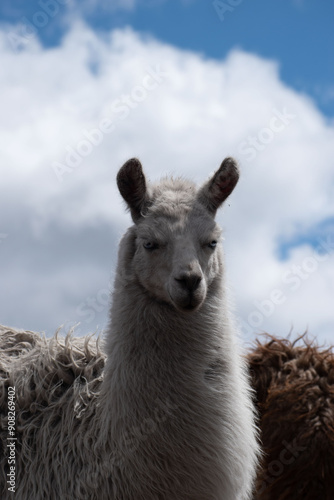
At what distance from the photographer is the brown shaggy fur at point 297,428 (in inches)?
237

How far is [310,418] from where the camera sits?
242 inches

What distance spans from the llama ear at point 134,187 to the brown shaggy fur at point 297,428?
8.62 feet

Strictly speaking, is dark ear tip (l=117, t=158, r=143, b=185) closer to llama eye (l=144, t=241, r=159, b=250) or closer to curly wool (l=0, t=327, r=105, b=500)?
llama eye (l=144, t=241, r=159, b=250)

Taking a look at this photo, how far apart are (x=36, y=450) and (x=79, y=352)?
2.74 ft

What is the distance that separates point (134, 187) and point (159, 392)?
1460 millimetres

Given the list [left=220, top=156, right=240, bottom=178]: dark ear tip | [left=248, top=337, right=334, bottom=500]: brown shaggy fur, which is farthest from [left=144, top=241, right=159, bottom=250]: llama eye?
A: [left=248, top=337, right=334, bottom=500]: brown shaggy fur

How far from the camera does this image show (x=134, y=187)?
4691mm

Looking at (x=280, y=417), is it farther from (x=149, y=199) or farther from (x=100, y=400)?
(x=149, y=199)

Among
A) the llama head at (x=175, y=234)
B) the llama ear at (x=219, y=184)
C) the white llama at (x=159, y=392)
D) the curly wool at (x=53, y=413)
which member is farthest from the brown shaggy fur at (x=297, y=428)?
the llama ear at (x=219, y=184)

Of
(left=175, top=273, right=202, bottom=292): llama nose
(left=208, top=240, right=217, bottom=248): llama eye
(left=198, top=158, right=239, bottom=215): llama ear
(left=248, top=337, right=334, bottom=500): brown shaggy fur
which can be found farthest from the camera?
(left=248, top=337, right=334, bottom=500): brown shaggy fur

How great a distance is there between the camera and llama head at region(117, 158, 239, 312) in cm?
416

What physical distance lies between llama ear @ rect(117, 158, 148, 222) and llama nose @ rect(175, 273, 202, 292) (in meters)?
0.78

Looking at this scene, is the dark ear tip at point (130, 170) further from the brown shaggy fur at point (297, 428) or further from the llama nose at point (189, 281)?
the brown shaggy fur at point (297, 428)

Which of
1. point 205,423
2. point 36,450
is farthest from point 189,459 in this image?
point 36,450
